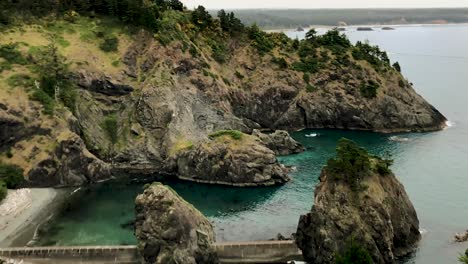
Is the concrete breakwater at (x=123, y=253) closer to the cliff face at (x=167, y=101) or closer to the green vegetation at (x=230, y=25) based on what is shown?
the cliff face at (x=167, y=101)

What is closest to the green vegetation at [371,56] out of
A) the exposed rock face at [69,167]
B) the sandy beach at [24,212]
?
the exposed rock face at [69,167]

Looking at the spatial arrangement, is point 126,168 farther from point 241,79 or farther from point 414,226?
point 414,226

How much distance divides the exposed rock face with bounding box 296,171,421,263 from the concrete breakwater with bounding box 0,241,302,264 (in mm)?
3391

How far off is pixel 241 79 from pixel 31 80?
201 feet

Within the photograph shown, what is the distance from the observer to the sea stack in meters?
66.8

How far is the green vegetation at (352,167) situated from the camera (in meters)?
70.8

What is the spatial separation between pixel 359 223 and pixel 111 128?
70863 mm

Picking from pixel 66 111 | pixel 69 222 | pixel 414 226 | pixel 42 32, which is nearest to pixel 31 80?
pixel 66 111

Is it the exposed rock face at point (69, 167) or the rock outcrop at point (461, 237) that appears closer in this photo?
the rock outcrop at point (461, 237)

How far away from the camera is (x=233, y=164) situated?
104m

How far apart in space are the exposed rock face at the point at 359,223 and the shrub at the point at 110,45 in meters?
77.9

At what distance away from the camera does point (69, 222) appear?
281ft

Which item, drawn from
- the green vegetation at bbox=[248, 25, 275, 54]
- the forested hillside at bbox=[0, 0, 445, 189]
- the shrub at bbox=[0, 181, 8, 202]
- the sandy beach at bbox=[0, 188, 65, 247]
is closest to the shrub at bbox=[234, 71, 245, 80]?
the forested hillside at bbox=[0, 0, 445, 189]

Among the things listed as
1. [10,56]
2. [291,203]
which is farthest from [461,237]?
[10,56]
